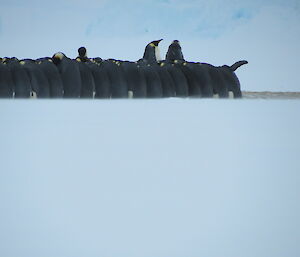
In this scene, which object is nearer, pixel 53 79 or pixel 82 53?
pixel 53 79

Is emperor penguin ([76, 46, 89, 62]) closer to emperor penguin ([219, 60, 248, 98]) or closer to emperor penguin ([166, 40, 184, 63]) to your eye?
emperor penguin ([166, 40, 184, 63])

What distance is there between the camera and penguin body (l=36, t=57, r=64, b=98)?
8.41 ft

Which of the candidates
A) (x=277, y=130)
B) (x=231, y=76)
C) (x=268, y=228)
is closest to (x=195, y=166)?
(x=268, y=228)

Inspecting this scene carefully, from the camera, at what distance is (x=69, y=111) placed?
6.31 feet

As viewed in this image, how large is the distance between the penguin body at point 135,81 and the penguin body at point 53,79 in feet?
1.38

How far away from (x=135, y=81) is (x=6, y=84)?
75 cm

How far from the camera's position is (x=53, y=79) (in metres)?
2.59

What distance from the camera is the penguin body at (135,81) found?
279 cm

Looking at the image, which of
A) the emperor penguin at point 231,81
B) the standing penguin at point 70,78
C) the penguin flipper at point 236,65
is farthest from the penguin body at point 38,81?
the penguin flipper at point 236,65

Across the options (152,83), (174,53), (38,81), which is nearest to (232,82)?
(174,53)

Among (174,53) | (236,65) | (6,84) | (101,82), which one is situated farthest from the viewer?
(236,65)

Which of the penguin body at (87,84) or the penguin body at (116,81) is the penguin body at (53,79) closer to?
the penguin body at (87,84)

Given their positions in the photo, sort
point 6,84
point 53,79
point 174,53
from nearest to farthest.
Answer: point 6,84, point 53,79, point 174,53

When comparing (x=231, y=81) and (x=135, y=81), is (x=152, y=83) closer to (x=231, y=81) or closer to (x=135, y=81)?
(x=135, y=81)
